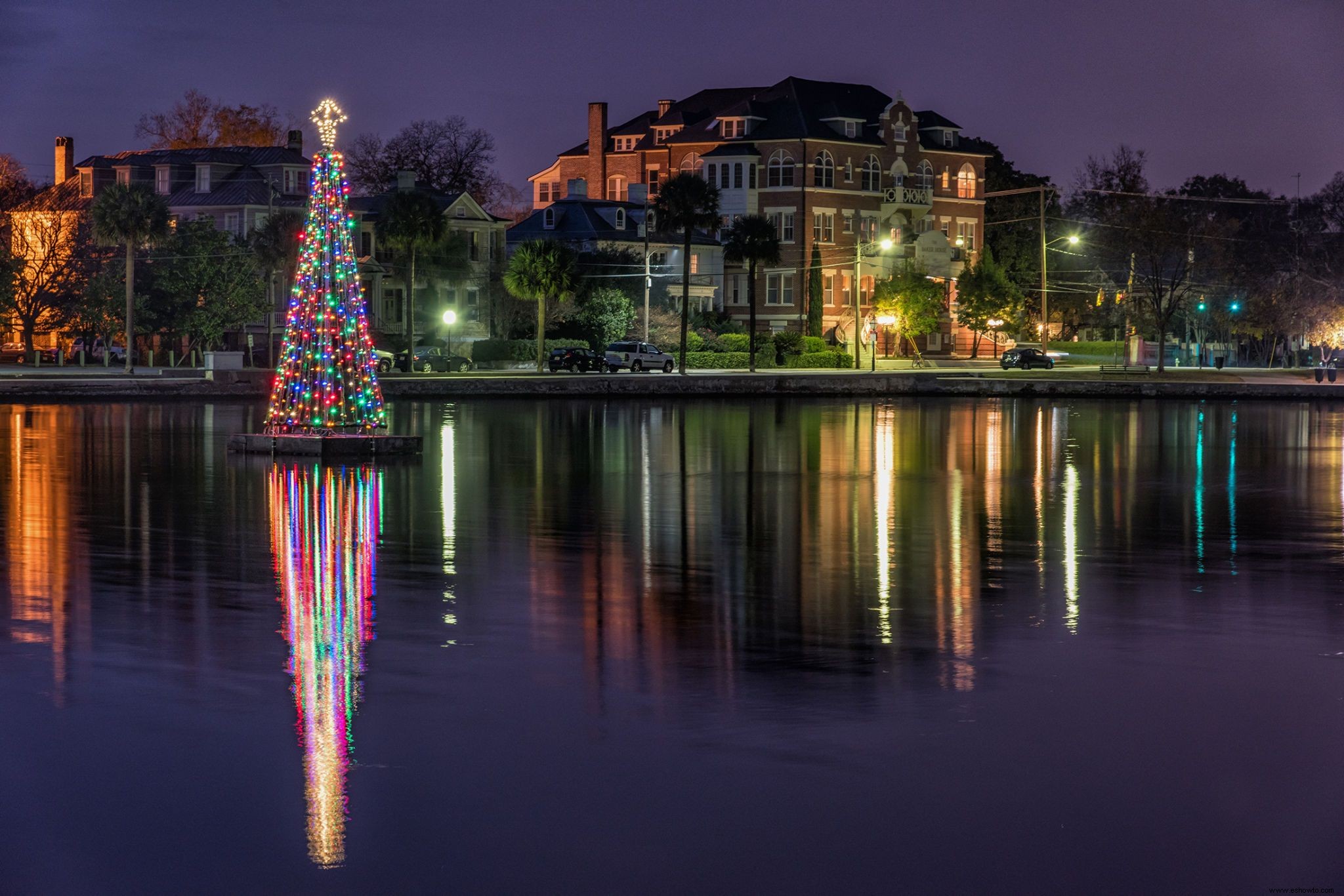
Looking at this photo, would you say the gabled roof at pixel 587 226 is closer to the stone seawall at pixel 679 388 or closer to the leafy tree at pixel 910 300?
the leafy tree at pixel 910 300

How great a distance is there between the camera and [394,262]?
94.8 m

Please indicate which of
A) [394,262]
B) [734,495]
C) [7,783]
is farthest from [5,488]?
[394,262]

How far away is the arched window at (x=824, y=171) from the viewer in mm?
101000

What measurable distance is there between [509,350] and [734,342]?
45.6 ft

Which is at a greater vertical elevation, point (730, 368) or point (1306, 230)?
point (1306, 230)

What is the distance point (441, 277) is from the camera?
91312mm

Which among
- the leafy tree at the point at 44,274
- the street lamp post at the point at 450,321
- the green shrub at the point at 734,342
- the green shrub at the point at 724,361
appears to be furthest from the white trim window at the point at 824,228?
the leafy tree at the point at 44,274

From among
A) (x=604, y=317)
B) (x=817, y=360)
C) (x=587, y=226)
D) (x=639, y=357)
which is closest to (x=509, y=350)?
(x=639, y=357)

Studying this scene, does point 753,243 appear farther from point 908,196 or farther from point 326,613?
point 326,613

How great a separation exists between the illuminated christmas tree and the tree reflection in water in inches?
232

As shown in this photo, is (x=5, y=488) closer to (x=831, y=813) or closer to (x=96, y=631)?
(x=96, y=631)

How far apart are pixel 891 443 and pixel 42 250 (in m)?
65.8

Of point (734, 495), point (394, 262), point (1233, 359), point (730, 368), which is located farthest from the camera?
point (1233, 359)

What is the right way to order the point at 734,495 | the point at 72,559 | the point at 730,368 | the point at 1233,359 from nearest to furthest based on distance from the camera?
the point at 72,559 < the point at 734,495 < the point at 730,368 < the point at 1233,359
